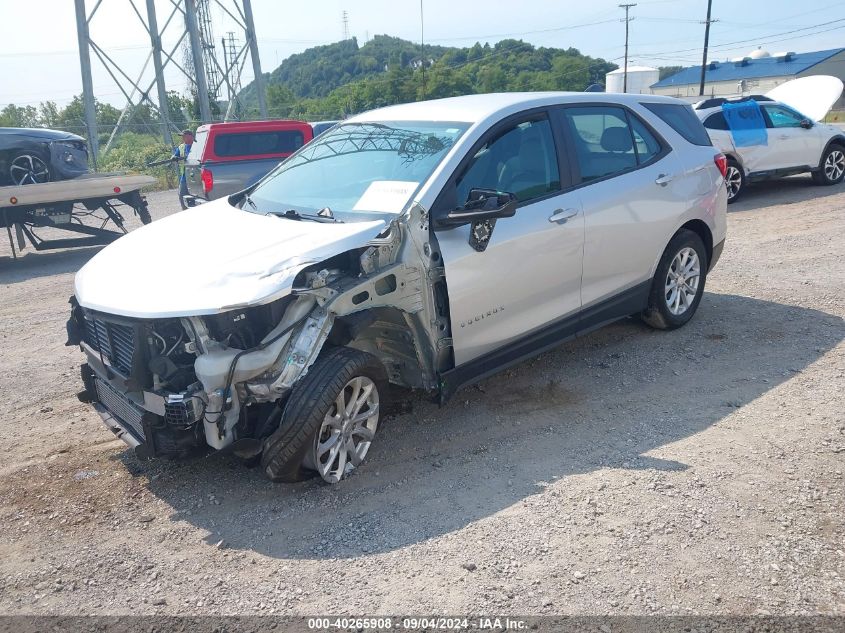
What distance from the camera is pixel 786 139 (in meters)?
12.8

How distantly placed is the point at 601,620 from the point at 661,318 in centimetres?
358

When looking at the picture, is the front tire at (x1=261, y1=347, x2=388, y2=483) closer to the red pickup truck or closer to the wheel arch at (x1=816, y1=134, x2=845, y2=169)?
the red pickup truck

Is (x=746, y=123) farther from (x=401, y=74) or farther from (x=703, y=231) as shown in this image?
(x=401, y=74)

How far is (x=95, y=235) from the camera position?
40.2 ft

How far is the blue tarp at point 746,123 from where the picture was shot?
1242 centimetres

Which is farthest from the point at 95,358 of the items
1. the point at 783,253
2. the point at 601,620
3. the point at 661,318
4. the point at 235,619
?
the point at 783,253

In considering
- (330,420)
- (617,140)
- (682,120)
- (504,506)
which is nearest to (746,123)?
(682,120)

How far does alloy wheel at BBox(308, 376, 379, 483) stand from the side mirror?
3.39 feet

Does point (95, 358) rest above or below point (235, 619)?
above

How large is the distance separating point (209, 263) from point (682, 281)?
13.3 feet

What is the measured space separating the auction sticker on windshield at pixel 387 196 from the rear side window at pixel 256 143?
30.3 feet

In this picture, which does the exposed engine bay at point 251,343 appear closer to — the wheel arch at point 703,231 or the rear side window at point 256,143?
the wheel arch at point 703,231

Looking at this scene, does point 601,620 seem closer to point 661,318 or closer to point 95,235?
point 661,318

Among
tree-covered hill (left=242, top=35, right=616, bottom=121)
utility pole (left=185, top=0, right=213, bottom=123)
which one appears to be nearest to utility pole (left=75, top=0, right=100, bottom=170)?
utility pole (left=185, top=0, right=213, bottom=123)
